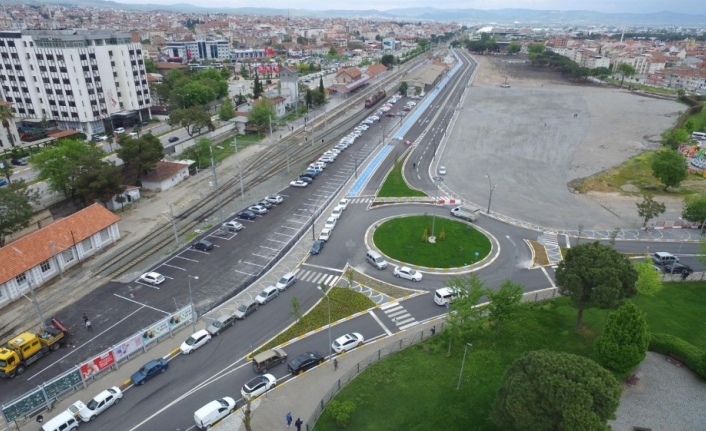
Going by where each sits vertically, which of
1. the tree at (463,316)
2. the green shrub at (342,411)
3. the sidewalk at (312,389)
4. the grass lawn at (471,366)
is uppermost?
the tree at (463,316)

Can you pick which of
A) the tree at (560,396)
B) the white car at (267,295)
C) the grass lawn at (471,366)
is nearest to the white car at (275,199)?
the white car at (267,295)

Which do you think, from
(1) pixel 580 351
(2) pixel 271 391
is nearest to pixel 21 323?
(2) pixel 271 391

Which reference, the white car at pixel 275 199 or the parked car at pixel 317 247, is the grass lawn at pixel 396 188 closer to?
the white car at pixel 275 199

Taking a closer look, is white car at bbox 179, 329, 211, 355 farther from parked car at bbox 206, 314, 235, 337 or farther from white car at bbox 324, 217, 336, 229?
white car at bbox 324, 217, 336, 229

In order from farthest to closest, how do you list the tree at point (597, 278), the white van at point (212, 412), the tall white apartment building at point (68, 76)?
the tall white apartment building at point (68, 76)
the tree at point (597, 278)
the white van at point (212, 412)

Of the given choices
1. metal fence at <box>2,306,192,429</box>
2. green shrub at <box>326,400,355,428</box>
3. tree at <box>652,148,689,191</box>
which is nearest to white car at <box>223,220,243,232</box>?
metal fence at <box>2,306,192,429</box>

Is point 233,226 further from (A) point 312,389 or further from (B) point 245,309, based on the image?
(A) point 312,389
